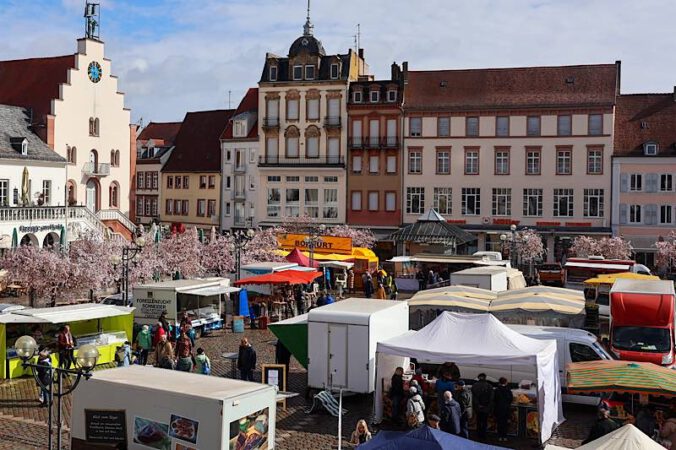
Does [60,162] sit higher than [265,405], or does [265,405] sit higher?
[60,162]

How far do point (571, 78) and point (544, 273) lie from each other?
2183cm

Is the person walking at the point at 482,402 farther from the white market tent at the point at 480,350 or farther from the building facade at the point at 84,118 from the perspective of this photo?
the building facade at the point at 84,118

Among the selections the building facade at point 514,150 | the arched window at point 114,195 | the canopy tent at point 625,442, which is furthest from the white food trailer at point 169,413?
the building facade at point 514,150

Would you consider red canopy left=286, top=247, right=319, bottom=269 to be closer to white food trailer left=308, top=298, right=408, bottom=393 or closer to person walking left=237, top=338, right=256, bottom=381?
person walking left=237, top=338, right=256, bottom=381

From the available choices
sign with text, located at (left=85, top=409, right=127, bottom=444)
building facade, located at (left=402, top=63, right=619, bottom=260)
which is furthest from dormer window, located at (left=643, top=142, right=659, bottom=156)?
sign with text, located at (left=85, top=409, right=127, bottom=444)

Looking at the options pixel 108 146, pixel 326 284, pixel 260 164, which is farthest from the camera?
pixel 260 164

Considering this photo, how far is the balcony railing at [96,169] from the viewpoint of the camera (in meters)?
54.7

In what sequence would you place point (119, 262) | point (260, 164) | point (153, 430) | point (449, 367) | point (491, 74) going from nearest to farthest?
point (153, 430), point (449, 367), point (119, 262), point (491, 74), point (260, 164)

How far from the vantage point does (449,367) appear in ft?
57.3

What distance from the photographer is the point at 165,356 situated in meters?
20.3

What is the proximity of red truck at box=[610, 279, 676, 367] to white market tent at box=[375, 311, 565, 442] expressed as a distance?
191 inches

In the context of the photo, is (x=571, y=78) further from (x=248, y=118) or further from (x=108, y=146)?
(x=108, y=146)

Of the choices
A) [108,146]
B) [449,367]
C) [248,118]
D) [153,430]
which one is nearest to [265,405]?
[153,430]

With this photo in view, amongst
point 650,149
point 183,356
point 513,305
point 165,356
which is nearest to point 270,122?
point 650,149
